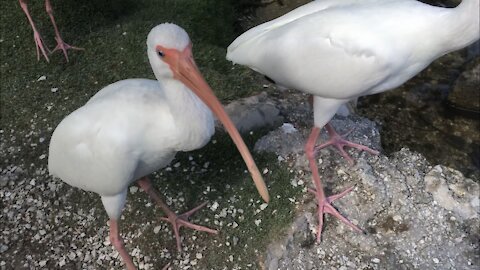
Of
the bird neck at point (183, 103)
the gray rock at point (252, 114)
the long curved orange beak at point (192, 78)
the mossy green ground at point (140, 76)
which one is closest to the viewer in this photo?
the long curved orange beak at point (192, 78)

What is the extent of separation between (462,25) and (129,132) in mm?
1525

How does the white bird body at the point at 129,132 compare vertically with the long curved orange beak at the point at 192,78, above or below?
below

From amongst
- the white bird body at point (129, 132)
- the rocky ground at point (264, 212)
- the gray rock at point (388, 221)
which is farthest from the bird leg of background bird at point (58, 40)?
the white bird body at point (129, 132)

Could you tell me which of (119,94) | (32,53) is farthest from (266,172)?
(32,53)

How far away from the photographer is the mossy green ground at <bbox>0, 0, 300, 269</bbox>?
325cm

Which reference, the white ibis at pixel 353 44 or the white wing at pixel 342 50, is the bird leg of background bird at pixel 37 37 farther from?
the white wing at pixel 342 50

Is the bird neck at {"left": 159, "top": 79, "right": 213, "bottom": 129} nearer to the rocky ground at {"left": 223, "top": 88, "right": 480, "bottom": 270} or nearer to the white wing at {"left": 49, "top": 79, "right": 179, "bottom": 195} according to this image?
the white wing at {"left": 49, "top": 79, "right": 179, "bottom": 195}

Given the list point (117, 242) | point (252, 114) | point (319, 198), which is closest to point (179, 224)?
point (117, 242)

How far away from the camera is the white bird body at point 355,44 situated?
8.48 ft

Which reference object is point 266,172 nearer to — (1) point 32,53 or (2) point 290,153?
(2) point 290,153

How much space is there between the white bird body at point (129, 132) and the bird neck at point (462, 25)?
1129mm

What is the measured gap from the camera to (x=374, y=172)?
11.6 feet

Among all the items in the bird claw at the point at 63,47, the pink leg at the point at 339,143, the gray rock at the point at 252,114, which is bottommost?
the pink leg at the point at 339,143

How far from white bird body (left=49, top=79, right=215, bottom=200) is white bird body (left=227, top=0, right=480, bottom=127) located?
2.14 ft
